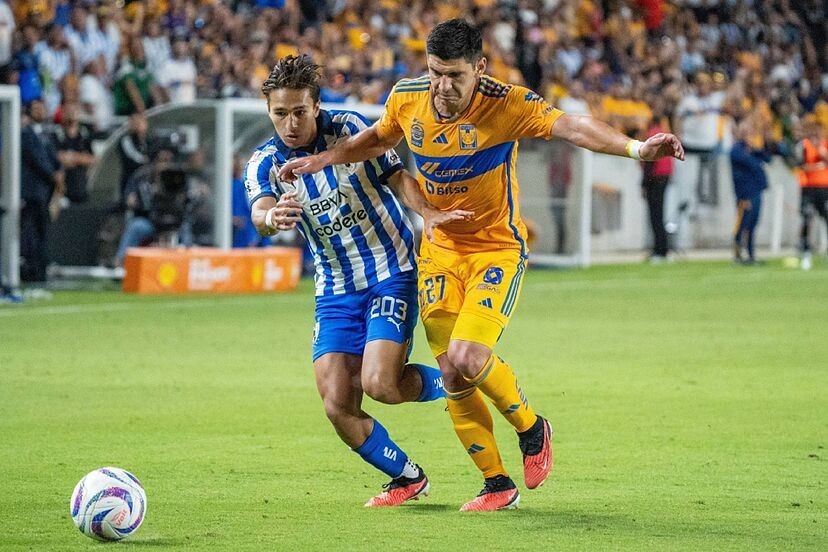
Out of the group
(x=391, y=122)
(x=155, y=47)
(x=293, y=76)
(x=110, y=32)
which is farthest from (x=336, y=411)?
(x=155, y=47)

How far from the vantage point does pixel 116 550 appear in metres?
5.40

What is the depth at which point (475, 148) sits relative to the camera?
20.9 feet

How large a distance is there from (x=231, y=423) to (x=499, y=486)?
2.89 metres

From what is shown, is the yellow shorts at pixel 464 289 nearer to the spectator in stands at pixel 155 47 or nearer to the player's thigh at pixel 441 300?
the player's thigh at pixel 441 300

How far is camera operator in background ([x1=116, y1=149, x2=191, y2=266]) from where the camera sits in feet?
61.3

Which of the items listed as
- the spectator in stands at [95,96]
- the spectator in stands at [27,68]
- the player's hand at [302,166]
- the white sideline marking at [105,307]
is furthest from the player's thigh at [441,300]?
the spectator in stands at [95,96]

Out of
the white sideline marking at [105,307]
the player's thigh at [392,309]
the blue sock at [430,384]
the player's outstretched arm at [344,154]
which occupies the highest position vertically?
the player's outstretched arm at [344,154]

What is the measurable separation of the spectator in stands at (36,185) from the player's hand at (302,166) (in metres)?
11.8

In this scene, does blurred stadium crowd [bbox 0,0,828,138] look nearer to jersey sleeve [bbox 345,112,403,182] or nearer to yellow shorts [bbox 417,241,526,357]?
jersey sleeve [bbox 345,112,403,182]

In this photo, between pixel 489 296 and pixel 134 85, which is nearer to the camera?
pixel 489 296

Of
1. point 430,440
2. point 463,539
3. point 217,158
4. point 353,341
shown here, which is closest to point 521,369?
point 430,440

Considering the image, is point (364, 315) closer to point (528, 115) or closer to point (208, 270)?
point (528, 115)

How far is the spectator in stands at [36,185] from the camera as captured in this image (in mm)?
17562

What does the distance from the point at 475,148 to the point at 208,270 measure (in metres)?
12.3
